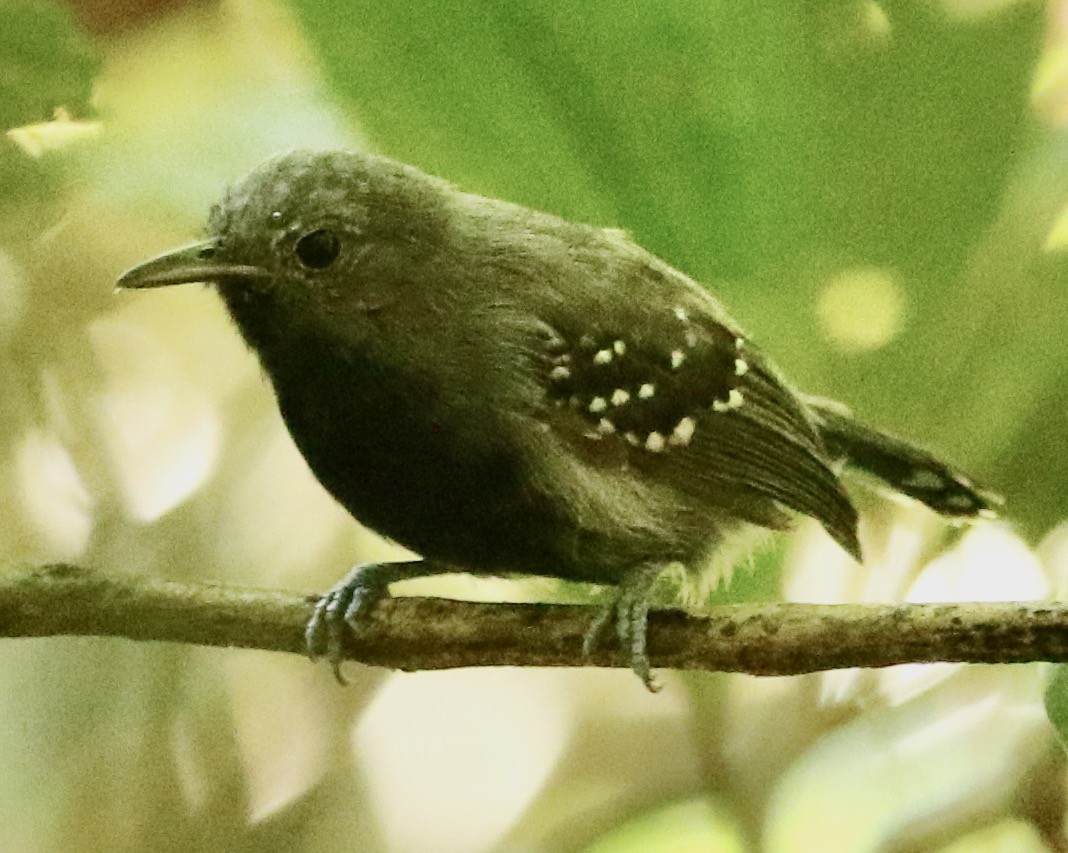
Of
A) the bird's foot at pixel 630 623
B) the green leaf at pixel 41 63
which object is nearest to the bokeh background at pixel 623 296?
the green leaf at pixel 41 63

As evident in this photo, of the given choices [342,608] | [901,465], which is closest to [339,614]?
[342,608]

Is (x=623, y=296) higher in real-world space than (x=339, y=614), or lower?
higher

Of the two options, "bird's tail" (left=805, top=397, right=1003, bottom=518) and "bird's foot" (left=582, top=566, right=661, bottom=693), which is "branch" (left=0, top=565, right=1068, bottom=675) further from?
"bird's tail" (left=805, top=397, right=1003, bottom=518)

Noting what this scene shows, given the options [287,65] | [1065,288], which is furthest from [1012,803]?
[287,65]

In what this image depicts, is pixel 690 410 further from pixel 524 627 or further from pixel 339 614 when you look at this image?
pixel 339 614

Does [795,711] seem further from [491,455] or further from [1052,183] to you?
[1052,183]

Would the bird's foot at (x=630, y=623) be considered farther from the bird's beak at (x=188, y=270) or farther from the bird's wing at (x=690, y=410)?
the bird's beak at (x=188, y=270)
